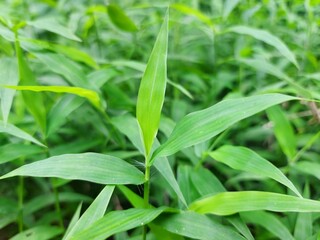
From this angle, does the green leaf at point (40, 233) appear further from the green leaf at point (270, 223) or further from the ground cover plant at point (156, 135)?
the green leaf at point (270, 223)

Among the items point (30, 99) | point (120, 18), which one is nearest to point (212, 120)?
point (30, 99)

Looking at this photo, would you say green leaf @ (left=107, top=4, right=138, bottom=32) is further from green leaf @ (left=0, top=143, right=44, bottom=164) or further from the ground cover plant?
green leaf @ (left=0, top=143, right=44, bottom=164)

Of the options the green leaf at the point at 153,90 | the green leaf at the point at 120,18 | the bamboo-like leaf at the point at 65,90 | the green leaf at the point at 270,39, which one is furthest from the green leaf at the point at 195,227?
the green leaf at the point at 120,18

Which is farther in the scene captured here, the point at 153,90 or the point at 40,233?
the point at 40,233

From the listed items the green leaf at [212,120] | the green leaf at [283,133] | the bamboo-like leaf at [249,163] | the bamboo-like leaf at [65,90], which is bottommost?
the green leaf at [283,133]

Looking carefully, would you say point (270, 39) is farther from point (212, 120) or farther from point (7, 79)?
point (7, 79)

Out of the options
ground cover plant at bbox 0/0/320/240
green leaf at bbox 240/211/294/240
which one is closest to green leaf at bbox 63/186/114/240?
ground cover plant at bbox 0/0/320/240

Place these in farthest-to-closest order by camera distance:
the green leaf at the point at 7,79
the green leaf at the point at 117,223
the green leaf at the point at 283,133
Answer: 1. the green leaf at the point at 283,133
2. the green leaf at the point at 7,79
3. the green leaf at the point at 117,223

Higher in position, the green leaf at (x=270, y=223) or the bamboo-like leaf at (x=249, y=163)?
the bamboo-like leaf at (x=249, y=163)
